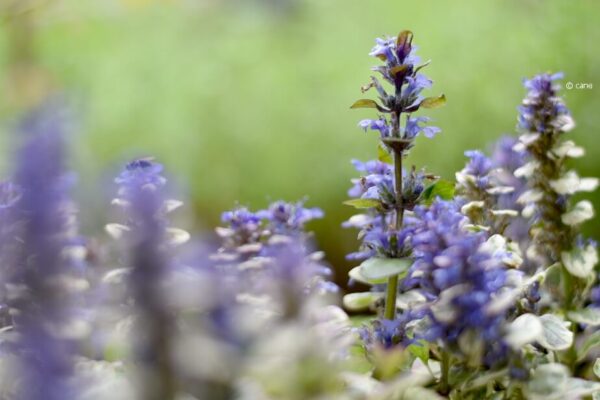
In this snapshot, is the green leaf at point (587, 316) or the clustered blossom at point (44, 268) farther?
the green leaf at point (587, 316)

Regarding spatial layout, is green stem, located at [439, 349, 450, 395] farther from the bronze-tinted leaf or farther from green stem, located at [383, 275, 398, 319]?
the bronze-tinted leaf

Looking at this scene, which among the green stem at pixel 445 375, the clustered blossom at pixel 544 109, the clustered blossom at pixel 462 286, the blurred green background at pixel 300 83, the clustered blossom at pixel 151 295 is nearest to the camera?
the clustered blossom at pixel 151 295

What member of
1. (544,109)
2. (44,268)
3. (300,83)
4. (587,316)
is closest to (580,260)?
(587,316)

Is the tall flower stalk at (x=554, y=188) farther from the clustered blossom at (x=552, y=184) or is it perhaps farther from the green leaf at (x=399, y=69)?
the green leaf at (x=399, y=69)

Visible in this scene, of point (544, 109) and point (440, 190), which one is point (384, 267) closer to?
point (440, 190)

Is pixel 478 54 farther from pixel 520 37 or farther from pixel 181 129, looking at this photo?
pixel 181 129

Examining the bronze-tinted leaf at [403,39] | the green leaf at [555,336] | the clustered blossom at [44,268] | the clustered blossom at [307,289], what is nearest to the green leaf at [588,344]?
the clustered blossom at [307,289]

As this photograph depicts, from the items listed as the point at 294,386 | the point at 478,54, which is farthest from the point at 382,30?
the point at 294,386

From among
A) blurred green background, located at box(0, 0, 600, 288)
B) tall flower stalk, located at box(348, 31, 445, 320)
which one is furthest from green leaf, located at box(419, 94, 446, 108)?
blurred green background, located at box(0, 0, 600, 288)
